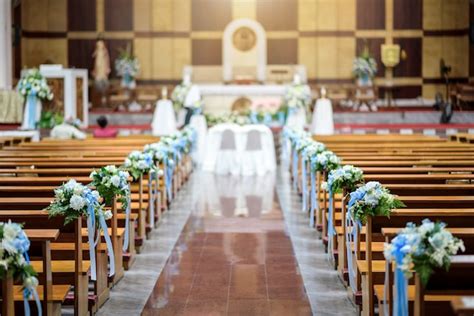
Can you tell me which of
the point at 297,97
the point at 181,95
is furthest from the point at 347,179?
the point at 181,95

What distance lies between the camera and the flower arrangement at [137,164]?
7.72 m

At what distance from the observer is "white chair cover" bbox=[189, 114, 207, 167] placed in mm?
16125

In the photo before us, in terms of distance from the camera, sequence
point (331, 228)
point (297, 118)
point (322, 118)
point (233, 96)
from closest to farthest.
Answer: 1. point (331, 228)
2. point (297, 118)
3. point (322, 118)
4. point (233, 96)

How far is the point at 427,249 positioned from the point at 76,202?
2.18m

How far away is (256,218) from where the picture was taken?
9578 millimetres

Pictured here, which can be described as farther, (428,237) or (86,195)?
(86,195)

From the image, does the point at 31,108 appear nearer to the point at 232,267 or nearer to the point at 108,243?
the point at 232,267

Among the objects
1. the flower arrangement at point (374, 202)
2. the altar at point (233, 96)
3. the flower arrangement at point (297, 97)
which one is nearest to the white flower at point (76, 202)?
the flower arrangement at point (374, 202)

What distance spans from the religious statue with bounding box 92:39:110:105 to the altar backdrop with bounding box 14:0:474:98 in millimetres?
670

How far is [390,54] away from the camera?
848 inches

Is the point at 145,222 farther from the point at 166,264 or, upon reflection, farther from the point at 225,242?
the point at 166,264

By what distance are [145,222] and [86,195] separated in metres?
3.48

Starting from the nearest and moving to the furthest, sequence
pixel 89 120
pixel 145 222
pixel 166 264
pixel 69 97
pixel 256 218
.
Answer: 1. pixel 166 264
2. pixel 145 222
3. pixel 256 218
4. pixel 69 97
5. pixel 89 120

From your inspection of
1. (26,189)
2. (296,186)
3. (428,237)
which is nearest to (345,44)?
(296,186)
